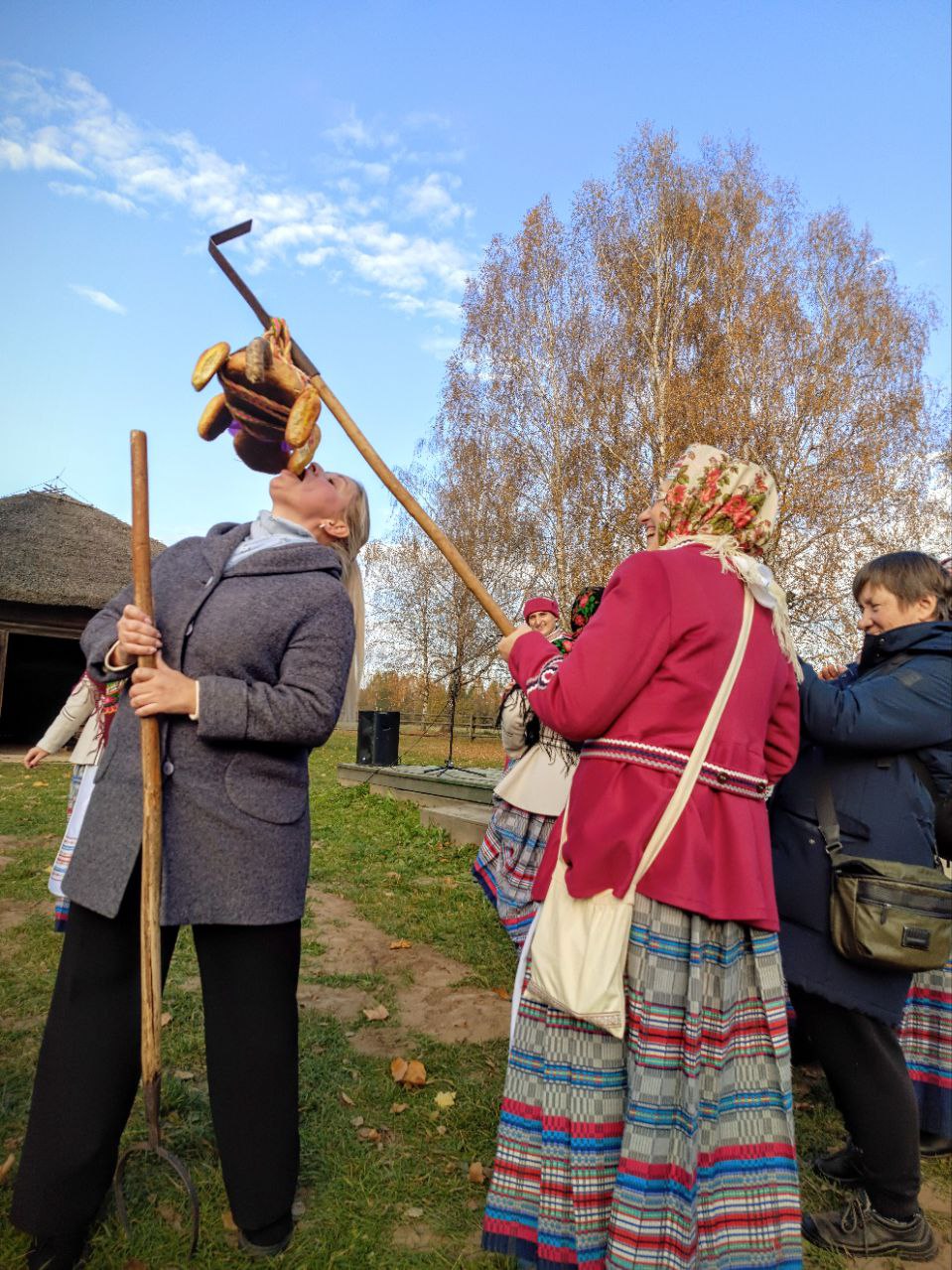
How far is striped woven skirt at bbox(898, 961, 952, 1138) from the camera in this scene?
2.85m

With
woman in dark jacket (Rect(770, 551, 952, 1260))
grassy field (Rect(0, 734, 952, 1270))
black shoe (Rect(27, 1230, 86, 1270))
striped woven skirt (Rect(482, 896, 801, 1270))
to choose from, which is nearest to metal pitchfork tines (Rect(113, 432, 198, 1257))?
black shoe (Rect(27, 1230, 86, 1270))

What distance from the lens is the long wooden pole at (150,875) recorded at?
6.04 ft

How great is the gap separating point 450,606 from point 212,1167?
24.4 meters

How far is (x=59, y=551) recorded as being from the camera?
1605 cm

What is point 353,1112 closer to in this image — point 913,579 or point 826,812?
point 826,812

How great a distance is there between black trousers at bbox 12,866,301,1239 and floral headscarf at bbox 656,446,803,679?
4.67ft

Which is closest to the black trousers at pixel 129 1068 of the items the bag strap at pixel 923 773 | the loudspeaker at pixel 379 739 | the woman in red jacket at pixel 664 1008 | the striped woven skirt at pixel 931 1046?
the woman in red jacket at pixel 664 1008

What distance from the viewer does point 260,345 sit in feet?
7.00

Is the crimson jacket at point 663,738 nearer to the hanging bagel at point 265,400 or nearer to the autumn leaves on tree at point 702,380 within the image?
the hanging bagel at point 265,400

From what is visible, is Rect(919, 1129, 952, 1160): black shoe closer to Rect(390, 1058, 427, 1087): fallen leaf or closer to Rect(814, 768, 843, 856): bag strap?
Rect(814, 768, 843, 856): bag strap

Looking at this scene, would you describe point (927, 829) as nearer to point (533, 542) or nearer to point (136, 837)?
point (136, 837)

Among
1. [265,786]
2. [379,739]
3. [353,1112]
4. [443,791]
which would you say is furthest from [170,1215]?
[379,739]

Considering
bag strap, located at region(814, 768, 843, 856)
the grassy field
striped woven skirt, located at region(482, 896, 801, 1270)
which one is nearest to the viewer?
striped woven skirt, located at region(482, 896, 801, 1270)

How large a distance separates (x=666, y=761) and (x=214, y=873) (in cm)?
108
